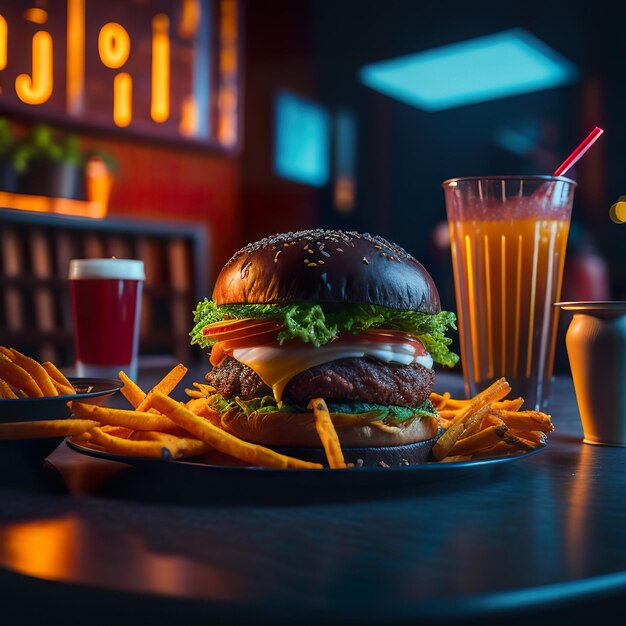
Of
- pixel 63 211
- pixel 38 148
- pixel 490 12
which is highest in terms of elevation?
pixel 490 12

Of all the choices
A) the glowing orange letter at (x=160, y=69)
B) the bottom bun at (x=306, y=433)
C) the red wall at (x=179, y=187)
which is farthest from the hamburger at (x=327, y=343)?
the glowing orange letter at (x=160, y=69)

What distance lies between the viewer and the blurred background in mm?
5520

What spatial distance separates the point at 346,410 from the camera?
128 cm

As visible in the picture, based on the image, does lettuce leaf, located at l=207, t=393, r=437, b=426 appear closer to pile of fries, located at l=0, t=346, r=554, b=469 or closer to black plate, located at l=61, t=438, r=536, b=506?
pile of fries, located at l=0, t=346, r=554, b=469

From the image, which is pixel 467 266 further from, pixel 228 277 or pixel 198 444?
pixel 198 444

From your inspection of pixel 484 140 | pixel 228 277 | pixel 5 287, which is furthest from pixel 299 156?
pixel 228 277

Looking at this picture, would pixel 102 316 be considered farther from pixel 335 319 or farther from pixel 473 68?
pixel 473 68

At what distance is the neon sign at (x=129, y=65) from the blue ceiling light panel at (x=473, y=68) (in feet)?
5.82

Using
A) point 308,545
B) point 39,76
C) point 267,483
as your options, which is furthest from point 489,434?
point 39,76

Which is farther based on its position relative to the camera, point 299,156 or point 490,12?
point 299,156

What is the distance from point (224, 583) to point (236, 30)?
7288 millimetres

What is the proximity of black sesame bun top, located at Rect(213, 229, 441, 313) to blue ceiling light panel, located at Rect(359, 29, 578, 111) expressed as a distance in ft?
13.3

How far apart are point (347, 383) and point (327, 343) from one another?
82 mm

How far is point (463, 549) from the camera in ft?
2.54
